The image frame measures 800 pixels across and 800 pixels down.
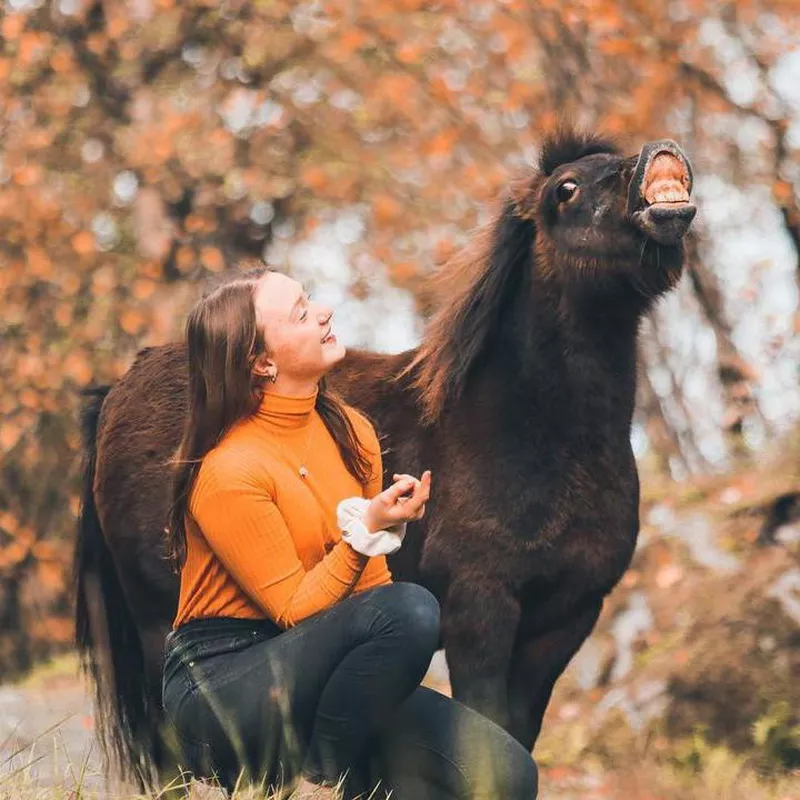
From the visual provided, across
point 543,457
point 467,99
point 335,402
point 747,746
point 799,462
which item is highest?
point 467,99

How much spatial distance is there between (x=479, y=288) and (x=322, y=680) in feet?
5.57

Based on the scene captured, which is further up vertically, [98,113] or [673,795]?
[98,113]

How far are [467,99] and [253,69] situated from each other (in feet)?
4.77

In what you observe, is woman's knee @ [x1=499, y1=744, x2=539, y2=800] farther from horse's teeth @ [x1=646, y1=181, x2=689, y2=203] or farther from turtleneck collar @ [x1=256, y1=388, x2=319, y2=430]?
horse's teeth @ [x1=646, y1=181, x2=689, y2=203]

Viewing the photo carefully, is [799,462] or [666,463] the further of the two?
[666,463]

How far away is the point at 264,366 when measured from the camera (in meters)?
3.11

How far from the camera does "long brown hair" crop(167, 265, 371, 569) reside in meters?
3.09

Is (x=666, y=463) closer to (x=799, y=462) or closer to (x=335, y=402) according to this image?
(x=799, y=462)

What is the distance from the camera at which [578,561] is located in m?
4.00

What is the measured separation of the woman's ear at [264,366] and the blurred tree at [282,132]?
6259 millimetres

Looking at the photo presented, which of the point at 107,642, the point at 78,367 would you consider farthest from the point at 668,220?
the point at 78,367

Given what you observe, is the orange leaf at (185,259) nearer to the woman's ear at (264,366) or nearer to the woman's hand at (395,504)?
the woman's ear at (264,366)

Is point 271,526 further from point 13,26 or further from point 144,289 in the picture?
point 13,26

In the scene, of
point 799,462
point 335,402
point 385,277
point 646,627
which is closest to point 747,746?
point 646,627
